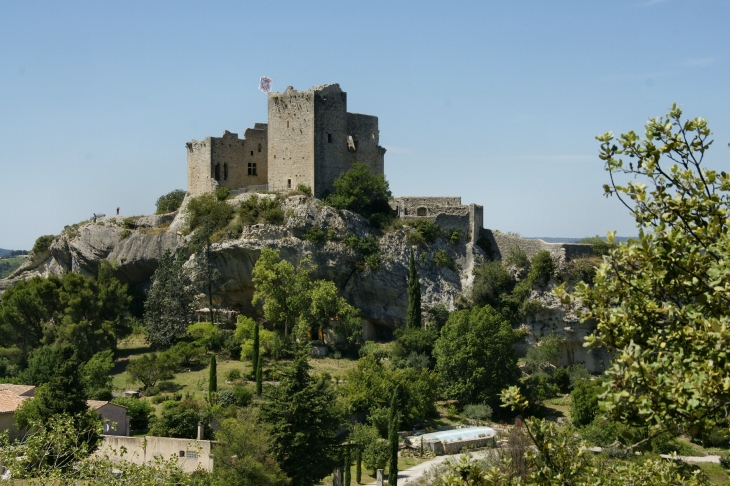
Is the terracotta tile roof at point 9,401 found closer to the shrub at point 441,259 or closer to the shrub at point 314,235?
the shrub at point 314,235

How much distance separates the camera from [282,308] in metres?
42.2

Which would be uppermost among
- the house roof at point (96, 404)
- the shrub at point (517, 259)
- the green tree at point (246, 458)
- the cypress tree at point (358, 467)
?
the shrub at point (517, 259)

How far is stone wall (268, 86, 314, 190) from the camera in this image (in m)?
46.3

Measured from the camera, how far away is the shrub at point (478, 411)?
123 ft

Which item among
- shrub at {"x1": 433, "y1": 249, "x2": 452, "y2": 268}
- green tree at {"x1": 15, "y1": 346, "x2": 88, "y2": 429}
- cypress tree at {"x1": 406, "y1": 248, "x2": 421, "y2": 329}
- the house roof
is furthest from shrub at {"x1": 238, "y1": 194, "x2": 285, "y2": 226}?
green tree at {"x1": 15, "y1": 346, "x2": 88, "y2": 429}

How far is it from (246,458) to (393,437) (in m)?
6.89

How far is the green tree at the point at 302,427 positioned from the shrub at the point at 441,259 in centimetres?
1839

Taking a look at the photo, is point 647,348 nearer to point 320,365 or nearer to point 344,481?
point 344,481

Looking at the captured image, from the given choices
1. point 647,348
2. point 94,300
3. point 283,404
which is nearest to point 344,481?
point 283,404

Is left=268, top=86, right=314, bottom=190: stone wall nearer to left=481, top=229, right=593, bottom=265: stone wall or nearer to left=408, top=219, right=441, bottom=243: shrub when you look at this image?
left=408, top=219, right=441, bottom=243: shrub

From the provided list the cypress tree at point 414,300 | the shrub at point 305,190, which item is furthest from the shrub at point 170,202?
the cypress tree at point 414,300

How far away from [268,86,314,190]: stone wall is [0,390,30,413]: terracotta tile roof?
59.4 ft

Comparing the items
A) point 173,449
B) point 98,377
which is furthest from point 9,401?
point 173,449

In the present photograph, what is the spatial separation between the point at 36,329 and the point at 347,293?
15.0 meters
